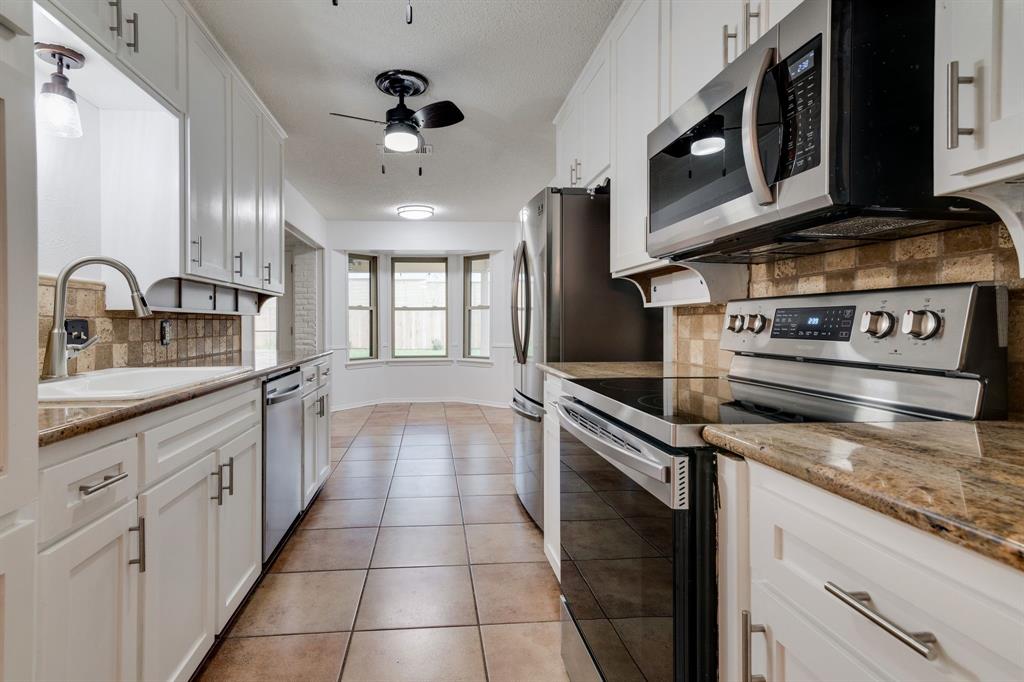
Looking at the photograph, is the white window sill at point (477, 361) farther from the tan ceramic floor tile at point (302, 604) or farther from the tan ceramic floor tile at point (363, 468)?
the tan ceramic floor tile at point (302, 604)

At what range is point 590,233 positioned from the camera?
2525 mm

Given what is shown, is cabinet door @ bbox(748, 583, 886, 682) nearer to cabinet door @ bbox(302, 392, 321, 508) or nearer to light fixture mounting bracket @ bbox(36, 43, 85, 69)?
light fixture mounting bracket @ bbox(36, 43, 85, 69)

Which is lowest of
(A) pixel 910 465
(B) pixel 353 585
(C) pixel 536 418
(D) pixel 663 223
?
(B) pixel 353 585

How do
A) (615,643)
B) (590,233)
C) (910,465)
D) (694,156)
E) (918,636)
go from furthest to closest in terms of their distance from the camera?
(590,233) < (694,156) < (615,643) < (910,465) < (918,636)

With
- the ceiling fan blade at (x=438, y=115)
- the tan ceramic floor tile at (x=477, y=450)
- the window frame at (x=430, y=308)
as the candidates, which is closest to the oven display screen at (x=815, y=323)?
the ceiling fan blade at (x=438, y=115)

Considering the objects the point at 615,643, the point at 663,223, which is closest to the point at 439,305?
the point at 663,223

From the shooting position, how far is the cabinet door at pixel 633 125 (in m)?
1.91

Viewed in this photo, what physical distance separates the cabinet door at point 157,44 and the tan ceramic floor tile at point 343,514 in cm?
214

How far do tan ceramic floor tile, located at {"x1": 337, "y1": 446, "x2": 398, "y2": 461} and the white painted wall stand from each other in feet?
7.09

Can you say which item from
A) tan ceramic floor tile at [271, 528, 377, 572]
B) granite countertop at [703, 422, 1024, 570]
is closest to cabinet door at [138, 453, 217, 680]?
tan ceramic floor tile at [271, 528, 377, 572]

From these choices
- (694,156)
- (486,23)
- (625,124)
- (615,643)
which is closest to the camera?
(615,643)

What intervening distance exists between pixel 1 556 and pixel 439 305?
6489 mm

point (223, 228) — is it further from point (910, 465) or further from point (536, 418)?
point (910, 465)

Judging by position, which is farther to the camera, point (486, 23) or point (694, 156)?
point (486, 23)
